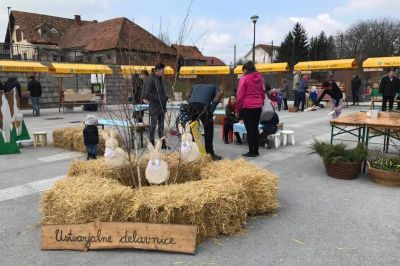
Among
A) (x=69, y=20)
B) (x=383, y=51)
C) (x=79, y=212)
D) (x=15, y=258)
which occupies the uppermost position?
(x=69, y=20)

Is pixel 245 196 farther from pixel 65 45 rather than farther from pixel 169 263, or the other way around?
pixel 65 45

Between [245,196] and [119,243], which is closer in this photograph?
[119,243]

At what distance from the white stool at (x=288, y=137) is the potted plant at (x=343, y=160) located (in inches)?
108

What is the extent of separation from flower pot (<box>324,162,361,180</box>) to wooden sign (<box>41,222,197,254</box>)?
120 inches

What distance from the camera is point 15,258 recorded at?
3.12 m

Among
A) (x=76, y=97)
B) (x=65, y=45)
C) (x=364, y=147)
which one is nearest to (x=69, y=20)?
(x=65, y=45)

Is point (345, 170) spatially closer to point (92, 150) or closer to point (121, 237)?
point (121, 237)

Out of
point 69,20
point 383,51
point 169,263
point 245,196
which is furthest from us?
point 69,20

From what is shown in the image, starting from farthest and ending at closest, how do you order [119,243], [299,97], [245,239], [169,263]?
[299,97], [245,239], [119,243], [169,263]

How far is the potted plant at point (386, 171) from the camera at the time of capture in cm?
498

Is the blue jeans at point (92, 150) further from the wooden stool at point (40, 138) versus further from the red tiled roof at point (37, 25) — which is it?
the red tiled roof at point (37, 25)

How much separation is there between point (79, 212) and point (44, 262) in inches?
19.6

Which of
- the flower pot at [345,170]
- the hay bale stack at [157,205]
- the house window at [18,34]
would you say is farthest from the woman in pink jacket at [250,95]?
the house window at [18,34]

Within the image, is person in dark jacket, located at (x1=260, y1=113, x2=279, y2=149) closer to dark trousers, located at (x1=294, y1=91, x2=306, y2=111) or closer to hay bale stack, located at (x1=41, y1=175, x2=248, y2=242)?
hay bale stack, located at (x1=41, y1=175, x2=248, y2=242)
